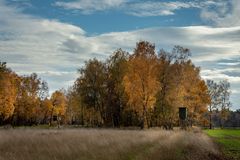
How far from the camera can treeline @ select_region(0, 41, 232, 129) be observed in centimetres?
5359

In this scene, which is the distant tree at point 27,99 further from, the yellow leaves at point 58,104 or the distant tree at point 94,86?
the distant tree at point 94,86

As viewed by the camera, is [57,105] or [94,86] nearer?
[94,86]

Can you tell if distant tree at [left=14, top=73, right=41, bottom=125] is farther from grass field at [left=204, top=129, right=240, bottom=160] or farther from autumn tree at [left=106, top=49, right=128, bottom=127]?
grass field at [left=204, top=129, right=240, bottom=160]

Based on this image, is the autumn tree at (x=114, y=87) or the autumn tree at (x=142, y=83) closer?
the autumn tree at (x=142, y=83)

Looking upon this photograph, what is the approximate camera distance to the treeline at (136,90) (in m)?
53.6

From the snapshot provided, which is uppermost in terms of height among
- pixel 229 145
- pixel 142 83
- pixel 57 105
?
pixel 142 83

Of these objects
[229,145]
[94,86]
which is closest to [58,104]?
[94,86]

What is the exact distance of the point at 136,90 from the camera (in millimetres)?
53406

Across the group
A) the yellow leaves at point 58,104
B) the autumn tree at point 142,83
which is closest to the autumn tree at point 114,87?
the autumn tree at point 142,83

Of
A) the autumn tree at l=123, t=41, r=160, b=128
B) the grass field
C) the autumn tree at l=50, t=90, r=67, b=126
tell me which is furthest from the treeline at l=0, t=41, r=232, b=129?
the autumn tree at l=50, t=90, r=67, b=126

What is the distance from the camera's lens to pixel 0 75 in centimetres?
6675

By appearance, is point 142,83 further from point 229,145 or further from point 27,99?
point 27,99

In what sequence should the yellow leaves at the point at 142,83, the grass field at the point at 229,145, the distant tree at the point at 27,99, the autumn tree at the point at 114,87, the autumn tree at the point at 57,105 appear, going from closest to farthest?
the grass field at the point at 229,145
the yellow leaves at the point at 142,83
the autumn tree at the point at 114,87
the distant tree at the point at 27,99
the autumn tree at the point at 57,105

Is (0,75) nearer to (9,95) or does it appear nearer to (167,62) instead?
(9,95)
